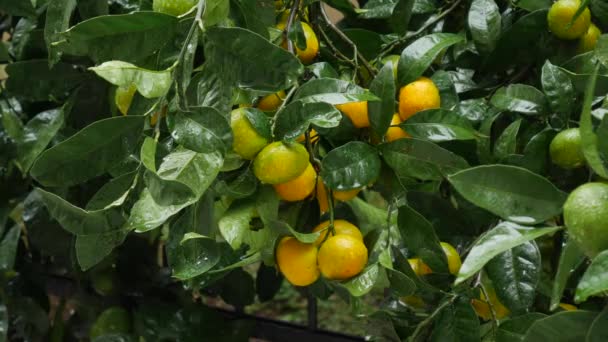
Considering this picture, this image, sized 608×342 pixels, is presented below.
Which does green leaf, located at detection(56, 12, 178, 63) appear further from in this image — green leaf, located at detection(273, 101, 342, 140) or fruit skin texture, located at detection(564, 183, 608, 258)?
fruit skin texture, located at detection(564, 183, 608, 258)

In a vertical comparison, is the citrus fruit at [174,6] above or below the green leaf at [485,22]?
above

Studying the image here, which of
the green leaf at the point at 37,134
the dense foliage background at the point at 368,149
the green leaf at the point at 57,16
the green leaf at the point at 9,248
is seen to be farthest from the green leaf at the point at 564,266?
the green leaf at the point at 9,248

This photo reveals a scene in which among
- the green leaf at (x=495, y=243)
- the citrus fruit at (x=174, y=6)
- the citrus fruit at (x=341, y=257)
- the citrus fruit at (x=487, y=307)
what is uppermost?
the citrus fruit at (x=174, y=6)

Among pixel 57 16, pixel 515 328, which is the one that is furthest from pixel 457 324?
pixel 57 16

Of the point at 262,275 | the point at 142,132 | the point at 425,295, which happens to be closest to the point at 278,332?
the point at 262,275

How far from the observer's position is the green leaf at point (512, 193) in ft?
1.25

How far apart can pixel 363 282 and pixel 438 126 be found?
0.13 m

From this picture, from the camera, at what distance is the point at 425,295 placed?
0.56 metres

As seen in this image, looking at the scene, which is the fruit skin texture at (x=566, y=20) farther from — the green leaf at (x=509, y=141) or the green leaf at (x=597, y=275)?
the green leaf at (x=597, y=275)

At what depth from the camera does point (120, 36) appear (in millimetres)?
454

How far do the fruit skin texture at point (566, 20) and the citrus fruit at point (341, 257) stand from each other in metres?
0.25

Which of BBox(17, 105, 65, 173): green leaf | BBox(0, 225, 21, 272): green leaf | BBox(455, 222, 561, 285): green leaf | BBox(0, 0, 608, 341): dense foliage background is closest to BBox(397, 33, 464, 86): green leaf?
BBox(0, 0, 608, 341): dense foliage background

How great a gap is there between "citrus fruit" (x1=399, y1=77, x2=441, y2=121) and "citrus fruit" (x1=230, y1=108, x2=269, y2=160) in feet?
0.44

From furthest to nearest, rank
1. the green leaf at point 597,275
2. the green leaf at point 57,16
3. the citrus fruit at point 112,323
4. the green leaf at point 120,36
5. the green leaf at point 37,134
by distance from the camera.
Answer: the citrus fruit at point 112,323 → the green leaf at point 37,134 → the green leaf at point 57,16 → the green leaf at point 120,36 → the green leaf at point 597,275
